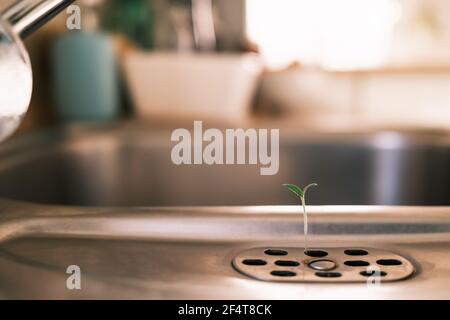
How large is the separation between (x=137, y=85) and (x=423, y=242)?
91cm

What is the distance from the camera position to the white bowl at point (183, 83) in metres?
1.20

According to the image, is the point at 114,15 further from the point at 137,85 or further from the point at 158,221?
the point at 158,221

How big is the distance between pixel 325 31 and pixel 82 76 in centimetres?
124

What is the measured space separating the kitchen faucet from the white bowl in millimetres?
855

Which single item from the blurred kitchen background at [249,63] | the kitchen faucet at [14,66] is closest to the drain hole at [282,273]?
the kitchen faucet at [14,66]

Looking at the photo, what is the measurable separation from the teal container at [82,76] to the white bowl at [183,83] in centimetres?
9

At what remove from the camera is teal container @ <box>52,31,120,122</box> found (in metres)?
1.08

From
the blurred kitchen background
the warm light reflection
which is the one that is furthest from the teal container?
the warm light reflection

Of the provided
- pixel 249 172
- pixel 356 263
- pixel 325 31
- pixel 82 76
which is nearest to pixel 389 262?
pixel 356 263

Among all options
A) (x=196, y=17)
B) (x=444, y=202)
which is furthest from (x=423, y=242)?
(x=196, y=17)

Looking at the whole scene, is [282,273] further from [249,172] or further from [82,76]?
[82,76]

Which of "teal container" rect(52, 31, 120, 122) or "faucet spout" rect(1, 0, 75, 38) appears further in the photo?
"teal container" rect(52, 31, 120, 122)

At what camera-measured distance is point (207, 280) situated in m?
0.32

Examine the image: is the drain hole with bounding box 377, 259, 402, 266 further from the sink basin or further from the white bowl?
the white bowl
